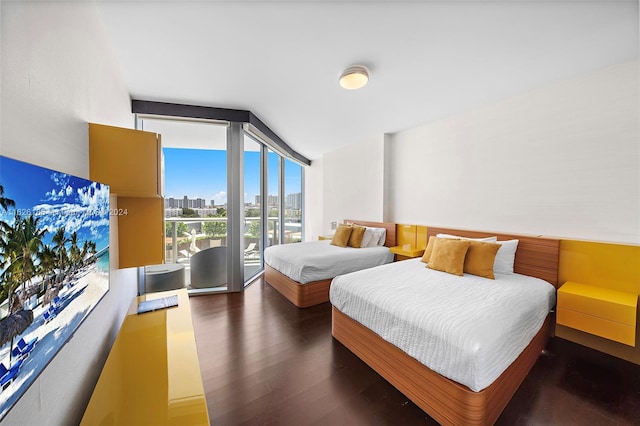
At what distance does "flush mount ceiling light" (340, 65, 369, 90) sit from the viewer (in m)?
2.15

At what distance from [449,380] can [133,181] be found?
2380mm

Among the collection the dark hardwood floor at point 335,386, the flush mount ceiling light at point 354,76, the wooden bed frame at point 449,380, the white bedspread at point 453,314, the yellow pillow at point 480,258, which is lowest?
the dark hardwood floor at point 335,386

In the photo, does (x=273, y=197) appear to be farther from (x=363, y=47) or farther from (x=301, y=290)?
(x=363, y=47)

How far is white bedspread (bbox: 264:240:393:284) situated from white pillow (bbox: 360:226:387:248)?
0.66 ft

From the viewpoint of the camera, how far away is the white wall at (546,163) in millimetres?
2066

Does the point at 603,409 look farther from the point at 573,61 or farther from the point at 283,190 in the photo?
the point at 283,190

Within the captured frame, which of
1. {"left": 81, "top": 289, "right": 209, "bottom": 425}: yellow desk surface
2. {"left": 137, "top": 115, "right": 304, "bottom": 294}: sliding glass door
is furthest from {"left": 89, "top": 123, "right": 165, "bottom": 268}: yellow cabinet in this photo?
{"left": 137, "top": 115, "right": 304, "bottom": 294}: sliding glass door

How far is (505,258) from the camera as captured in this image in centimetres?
246

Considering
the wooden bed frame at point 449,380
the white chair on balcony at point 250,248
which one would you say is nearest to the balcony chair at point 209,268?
the white chair on balcony at point 250,248

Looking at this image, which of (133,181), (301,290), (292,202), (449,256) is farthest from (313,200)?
(133,181)

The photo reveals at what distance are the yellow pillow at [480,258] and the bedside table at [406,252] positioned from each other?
0.97m

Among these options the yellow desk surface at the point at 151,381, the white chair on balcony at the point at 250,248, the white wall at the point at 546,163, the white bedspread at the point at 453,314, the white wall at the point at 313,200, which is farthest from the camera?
the white wall at the point at 313,200

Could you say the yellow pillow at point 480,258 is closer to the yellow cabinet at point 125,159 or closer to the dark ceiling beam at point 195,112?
the yellow cabinet at point 125,159

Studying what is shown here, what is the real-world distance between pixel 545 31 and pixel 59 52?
9.69 ft
